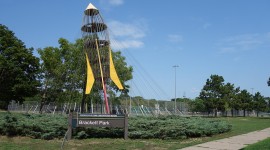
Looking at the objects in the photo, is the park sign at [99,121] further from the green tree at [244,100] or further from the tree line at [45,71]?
the green tree at [244,100]

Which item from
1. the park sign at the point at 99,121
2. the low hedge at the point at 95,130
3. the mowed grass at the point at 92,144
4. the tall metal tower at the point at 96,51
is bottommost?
the mowed grass at the point at 92,144

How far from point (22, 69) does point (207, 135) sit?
1414 inches

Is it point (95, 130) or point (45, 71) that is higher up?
point (45, 71)

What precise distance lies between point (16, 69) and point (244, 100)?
49526 millimetres

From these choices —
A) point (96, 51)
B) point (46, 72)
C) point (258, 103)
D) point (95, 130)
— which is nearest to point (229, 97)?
point (258, 103)

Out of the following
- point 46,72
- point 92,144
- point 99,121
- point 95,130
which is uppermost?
point 46,72

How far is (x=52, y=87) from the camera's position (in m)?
42.8

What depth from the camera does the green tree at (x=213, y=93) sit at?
207 ft

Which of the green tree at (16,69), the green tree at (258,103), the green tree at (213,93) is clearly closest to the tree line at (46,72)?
the green tree at (16,69)

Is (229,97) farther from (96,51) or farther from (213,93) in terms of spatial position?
(96,51)

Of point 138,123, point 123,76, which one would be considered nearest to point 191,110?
point 123,76

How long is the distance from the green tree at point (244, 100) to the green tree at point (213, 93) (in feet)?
26.2

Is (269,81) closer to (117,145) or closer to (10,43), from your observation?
(10,43)

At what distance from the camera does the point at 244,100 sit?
74125 millimetres
